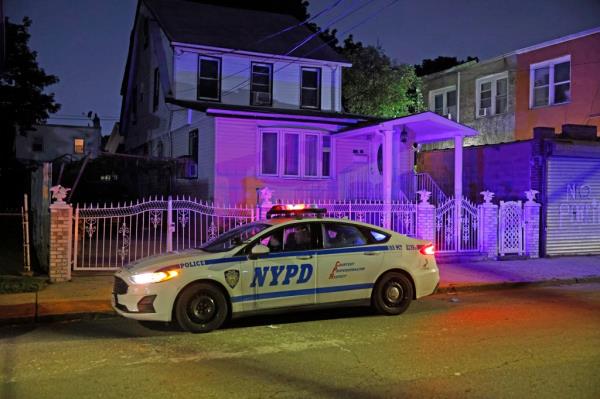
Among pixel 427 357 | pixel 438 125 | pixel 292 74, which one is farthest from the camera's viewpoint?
pixel 292 74

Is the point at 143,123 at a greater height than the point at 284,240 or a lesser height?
greater

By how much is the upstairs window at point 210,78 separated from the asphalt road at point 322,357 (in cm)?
1331

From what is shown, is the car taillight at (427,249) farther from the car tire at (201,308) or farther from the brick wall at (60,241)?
the brick wall at (60,241)

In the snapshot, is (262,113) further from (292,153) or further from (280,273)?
(280,273)

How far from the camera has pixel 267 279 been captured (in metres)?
7.73

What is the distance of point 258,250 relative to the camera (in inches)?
301

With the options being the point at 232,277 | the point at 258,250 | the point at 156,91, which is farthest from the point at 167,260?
the point at 156,91

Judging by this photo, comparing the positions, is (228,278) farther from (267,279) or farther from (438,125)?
(438,125)

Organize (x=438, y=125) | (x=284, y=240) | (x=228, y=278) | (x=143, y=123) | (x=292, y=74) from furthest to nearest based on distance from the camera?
(x=143, y=123), (x=292, y=74), (x=438, y=125), (x=284, y=240), (x=228, y=278)

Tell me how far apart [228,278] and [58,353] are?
2151 mm

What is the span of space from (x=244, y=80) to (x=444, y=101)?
10.6 metres

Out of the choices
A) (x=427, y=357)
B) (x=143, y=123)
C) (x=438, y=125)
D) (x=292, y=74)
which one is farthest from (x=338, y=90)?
(x=427, y=357)

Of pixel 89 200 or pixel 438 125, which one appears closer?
pixel 438 125

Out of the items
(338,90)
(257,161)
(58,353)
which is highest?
(338,90)
